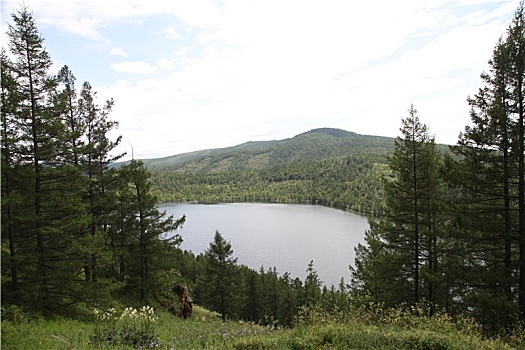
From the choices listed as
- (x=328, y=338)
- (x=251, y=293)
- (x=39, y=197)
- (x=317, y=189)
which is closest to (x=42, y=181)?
(x=39, y=197)

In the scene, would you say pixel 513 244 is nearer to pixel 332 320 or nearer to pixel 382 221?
pixel 382 221

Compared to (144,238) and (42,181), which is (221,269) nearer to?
(144,238)

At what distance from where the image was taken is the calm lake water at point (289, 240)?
4872 centimetres

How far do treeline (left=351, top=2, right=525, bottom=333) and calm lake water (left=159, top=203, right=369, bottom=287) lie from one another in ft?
103

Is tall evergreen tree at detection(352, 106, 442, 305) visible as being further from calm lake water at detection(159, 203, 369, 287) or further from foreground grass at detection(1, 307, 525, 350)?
calm lake water at detection(159, 203, 369, 287)

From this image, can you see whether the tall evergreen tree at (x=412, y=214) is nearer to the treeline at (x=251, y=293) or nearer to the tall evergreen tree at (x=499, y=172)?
the tall evergreen tree at (x=499, y=172)

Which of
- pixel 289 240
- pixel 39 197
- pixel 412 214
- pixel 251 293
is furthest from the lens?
pixel 289 240

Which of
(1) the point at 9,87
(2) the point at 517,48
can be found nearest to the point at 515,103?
(2) the point at 517,48

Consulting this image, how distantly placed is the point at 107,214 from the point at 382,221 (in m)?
12.7

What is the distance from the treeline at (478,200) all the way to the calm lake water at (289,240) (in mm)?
31442

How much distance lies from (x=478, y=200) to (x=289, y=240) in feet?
187

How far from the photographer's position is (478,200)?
982cm

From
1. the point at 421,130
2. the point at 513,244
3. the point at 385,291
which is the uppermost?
the point at 421,130

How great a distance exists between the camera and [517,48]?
347 inches
